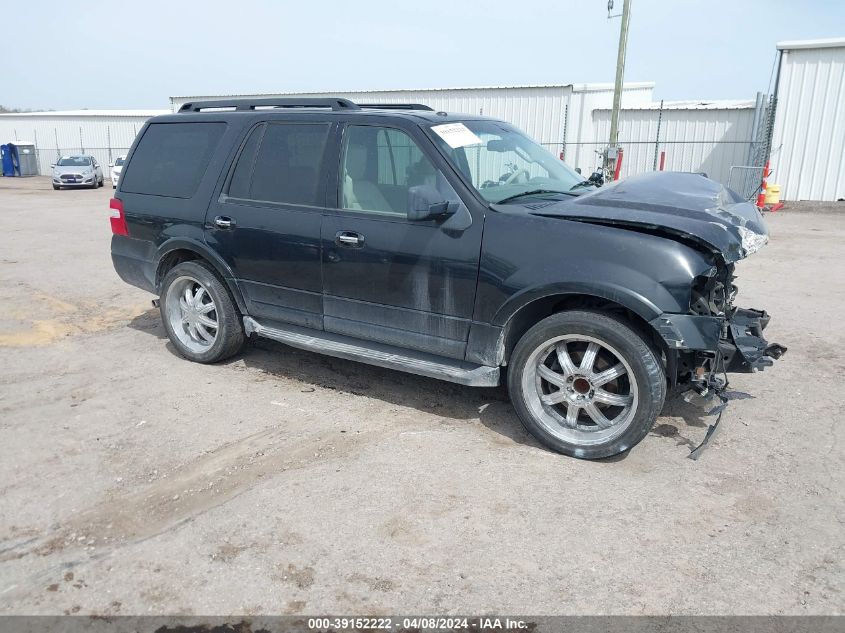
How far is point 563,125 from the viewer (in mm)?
24562

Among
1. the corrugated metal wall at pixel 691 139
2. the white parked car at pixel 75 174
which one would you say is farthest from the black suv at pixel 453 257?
the white parked car at pixel 75 174

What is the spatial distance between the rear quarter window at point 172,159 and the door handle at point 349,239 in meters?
1.55

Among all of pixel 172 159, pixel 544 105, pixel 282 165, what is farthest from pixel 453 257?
pixel 544 105

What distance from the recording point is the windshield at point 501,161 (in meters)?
4.35

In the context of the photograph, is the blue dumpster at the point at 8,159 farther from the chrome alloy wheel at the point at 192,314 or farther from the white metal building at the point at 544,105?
the chrome alloy wheel at the point at 192,314

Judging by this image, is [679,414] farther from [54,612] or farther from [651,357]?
[54,612]

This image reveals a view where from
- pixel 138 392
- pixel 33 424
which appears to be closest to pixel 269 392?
pixel 138 392

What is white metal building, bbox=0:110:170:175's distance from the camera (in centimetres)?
4072

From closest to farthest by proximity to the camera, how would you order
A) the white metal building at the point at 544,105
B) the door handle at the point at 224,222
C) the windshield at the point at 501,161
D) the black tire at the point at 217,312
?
the windshield at the point at 501,161, the door handle at the point at 224,222, the black tire at the point at 217,312, the white metal building at the point at 544,105

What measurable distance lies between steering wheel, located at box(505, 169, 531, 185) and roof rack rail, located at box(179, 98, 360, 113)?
4.07 ft

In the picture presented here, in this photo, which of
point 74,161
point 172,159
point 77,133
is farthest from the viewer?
point 77,133

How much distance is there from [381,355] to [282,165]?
1.63m

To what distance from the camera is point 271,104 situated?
210 inches

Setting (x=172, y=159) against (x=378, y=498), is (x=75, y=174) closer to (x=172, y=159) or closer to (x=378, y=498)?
(x=172, y=159)
